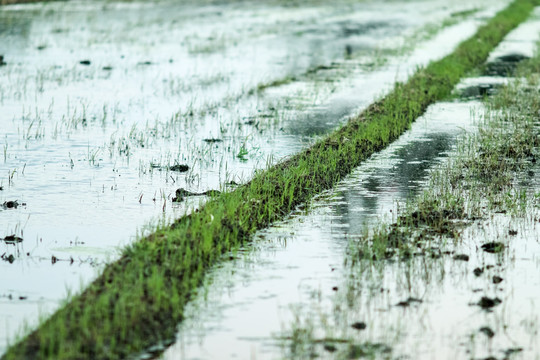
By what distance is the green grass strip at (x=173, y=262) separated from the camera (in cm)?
439

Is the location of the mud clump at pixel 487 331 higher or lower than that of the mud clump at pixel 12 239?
lower

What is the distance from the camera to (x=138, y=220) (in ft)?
22.9

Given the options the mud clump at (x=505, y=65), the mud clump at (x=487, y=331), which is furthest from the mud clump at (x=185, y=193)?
the mud clump at (x=505, y=65)

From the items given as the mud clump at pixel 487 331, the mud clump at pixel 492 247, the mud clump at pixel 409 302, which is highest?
the mud clump at pixel 492 247

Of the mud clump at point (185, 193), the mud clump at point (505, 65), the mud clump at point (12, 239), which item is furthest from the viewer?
the mud clump at point (505, 65)

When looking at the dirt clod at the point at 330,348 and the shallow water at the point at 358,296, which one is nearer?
the dirt clod at the point at 330,348

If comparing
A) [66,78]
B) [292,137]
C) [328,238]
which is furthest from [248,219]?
[66,78]

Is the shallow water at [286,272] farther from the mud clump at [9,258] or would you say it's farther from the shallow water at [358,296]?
the mud clump at [9,258]

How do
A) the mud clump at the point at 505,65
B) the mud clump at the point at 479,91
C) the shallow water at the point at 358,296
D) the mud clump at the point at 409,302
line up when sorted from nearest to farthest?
the shallow water at the point at 358,296 < the mud clump at the point at 409,302 < the mud clump at the point at 479,91 < the mud clump at the point at 505,65

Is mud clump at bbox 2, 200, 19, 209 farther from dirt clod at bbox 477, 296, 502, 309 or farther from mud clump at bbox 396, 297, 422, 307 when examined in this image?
dirt clod at bbox 477, 296, 502, 309

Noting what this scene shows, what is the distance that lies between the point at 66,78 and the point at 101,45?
5958 mm

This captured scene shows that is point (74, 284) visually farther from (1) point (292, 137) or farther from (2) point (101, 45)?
(2) point (101, 45)

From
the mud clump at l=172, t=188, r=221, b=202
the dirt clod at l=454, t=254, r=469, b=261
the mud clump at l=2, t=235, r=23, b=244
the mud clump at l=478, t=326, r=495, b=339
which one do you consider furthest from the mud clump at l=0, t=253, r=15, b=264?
the mud clump at l=478, t=326, r=495, b=339

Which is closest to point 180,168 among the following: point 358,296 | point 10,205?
point 10,205
